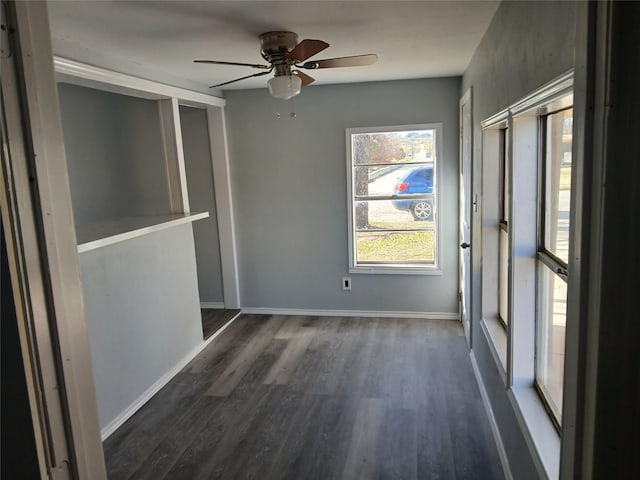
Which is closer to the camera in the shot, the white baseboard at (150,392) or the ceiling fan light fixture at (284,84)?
the ceiling fan light fixture at (284,84)

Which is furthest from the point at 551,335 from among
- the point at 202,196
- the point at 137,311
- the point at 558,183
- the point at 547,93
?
the point at 202,196

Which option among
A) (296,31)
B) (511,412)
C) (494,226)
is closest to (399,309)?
(494,226)

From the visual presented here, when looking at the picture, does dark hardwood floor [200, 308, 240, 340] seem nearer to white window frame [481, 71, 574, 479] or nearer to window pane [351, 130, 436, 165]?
window pane [351, 130, 436, 165]

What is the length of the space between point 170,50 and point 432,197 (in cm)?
275

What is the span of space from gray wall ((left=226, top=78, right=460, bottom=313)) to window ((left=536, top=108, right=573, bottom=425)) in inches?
97.2

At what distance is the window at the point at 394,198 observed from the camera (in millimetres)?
4629

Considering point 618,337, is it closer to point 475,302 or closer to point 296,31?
point 296,31

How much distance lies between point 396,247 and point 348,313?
2.86 feet

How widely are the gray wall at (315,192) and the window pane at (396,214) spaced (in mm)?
158

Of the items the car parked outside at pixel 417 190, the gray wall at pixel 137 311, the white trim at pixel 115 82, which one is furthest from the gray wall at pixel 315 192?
the gray wall at pixel 137 311

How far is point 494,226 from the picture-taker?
3006 millimetres

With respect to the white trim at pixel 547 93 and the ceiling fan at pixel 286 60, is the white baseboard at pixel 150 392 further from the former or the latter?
the white trim at pixel 547 93

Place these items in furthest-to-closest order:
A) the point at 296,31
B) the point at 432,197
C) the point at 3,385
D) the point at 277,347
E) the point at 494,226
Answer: the point at 432,197, the point at 277,347, the point at 494,226, the point at 296,31, the point at 3,385

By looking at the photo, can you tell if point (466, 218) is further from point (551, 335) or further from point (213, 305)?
point (213, 305)
